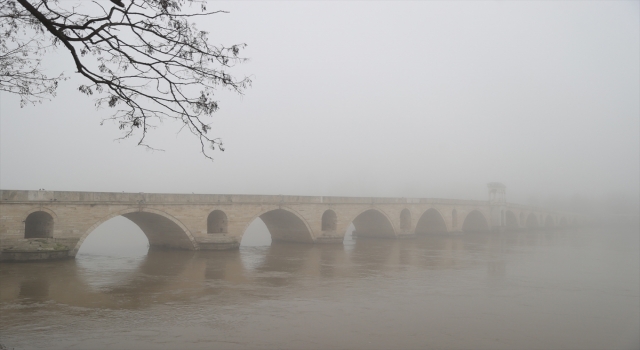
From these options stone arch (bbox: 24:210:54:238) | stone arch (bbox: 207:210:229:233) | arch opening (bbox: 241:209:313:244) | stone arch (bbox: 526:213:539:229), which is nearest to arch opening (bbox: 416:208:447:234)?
arch opening (bbox: 241:209:313:244)

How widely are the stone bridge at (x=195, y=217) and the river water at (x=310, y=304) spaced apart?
Result: 926 millimetres

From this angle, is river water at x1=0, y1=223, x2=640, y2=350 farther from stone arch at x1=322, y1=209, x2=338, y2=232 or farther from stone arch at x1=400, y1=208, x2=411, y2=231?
stone arch at x1=400, y1=208, x2=411, y2=231

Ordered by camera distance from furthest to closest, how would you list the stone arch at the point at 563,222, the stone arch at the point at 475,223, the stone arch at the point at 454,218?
the stone arch at the point at 563,222 < the stone arch at the point at 475,223 < the stone arch at the point at 454,218

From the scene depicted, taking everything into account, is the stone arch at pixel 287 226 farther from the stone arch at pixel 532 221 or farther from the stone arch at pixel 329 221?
the stone arch at pixel 532 221

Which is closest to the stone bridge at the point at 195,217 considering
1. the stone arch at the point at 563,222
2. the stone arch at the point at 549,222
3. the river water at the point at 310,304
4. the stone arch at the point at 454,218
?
the stone arch at the point at 454,218

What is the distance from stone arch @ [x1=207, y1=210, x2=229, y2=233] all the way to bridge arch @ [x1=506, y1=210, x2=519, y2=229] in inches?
1307

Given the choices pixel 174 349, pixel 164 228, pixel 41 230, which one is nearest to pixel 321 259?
pixel 164 228

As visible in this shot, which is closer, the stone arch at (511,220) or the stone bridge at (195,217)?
the stone bridge at (195,217)

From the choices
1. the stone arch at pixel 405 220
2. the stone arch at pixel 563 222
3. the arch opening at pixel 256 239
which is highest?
the stone arch at pixel 405 220

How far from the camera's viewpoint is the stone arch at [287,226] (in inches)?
933

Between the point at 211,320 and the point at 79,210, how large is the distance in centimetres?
932

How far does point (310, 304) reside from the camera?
11.1 metres

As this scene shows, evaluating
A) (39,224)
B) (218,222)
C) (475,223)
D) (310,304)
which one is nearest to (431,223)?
(475,223)

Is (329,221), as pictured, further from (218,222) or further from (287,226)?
(218,222)
